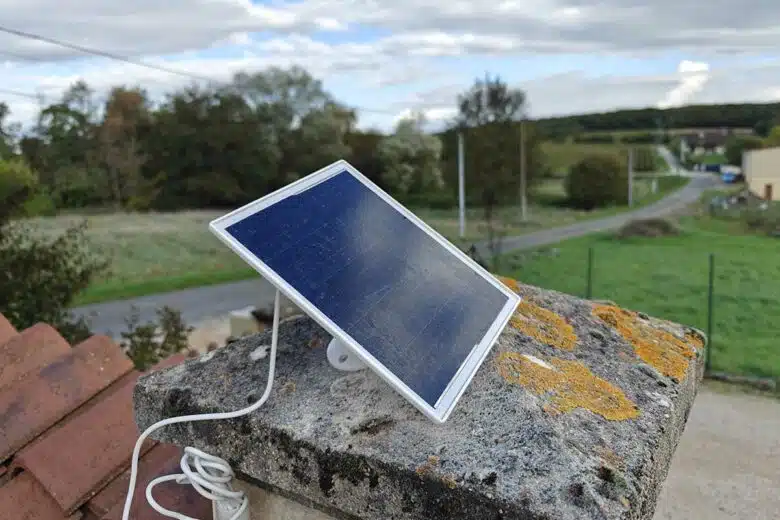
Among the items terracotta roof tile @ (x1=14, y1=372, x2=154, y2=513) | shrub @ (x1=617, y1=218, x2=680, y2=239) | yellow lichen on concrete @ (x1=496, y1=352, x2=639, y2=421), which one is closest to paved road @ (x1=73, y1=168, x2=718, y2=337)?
shrub @ (x1=617, y1=218, x2=680, y2=239)

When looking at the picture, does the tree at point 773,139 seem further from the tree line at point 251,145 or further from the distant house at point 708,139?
the tree line at point 251,145

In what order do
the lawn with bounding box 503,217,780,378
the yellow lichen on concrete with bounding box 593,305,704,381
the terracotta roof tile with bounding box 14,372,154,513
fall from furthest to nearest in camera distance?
the lawn with bounding box 503,217,780,378 → the terracotta roof tile with bounding box 14,372,154,513 → the yellow lichen on concrete with bounding box 593,305,704,381

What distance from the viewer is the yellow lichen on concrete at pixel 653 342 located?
1681 millimetres

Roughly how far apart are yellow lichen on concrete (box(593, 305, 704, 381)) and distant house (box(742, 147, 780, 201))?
17677 mm

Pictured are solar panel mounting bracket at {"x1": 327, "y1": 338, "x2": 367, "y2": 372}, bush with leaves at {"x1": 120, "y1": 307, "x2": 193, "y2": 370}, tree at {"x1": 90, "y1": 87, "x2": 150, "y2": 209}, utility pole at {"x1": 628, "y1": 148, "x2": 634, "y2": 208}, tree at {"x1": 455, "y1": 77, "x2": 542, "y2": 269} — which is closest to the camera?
solar panel mounting bracket at {"x1": 327, "y1": 338, "x2": 367, "y2": 372}

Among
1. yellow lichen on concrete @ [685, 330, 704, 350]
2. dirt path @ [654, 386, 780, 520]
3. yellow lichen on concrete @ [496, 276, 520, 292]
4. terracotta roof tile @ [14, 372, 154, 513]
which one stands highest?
yellow lichen on concrete @ [496, 276, 520, 292]

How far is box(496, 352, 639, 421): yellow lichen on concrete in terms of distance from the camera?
1355mm

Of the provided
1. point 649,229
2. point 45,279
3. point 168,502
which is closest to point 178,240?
point 649,229

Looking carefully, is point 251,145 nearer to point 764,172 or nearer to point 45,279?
point 764,172

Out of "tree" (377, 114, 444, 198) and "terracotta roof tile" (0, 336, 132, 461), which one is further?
"tree" (377, 114, 444, 198)

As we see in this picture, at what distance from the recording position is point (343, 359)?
1490mm

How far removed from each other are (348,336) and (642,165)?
1390 inches

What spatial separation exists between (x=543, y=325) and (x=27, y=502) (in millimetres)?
1418

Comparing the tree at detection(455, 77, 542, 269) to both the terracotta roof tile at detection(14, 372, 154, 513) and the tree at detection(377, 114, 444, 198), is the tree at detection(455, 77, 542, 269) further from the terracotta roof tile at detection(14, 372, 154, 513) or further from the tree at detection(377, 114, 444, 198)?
the terracotta roof tile at detection(14, 372, 154, 513)
